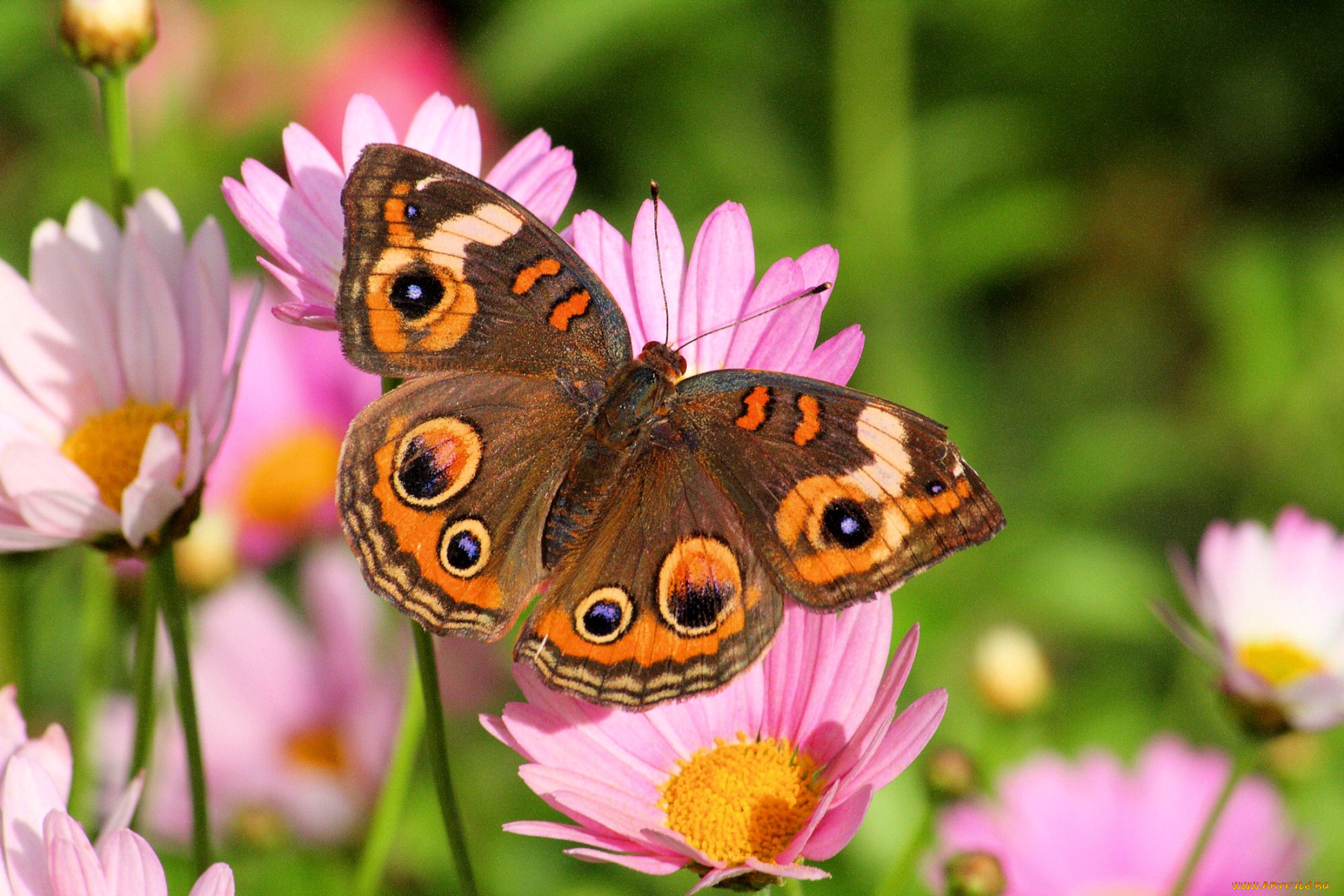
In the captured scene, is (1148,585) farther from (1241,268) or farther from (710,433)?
(710,433)

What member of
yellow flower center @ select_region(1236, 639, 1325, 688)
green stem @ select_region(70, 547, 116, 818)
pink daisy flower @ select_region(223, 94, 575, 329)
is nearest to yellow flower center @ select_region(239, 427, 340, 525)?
green stem @ select_region(70, 547, 116, 818)

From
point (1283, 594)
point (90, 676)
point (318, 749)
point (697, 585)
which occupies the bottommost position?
point (318, 749)

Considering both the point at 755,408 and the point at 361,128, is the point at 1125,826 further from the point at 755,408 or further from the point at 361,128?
the point at 361,128

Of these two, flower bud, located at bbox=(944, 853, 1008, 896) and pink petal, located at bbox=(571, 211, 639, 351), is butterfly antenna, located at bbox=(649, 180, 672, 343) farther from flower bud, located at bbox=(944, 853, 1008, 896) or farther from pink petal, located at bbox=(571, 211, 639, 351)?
flower bud, located at bbox=(944, 853, 1008, 896)

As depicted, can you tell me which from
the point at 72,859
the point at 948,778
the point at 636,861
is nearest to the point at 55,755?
the point at 72,859

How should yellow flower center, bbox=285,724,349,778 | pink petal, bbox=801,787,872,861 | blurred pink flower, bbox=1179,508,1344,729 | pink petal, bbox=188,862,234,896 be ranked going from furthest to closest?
yellow flower center, bbox=285,724,349,778, blurred pink flower, bbox=1179,508,1344,729, pink petal, bbox=801,787,872,861, pink petal, bbox=188,862,234,896

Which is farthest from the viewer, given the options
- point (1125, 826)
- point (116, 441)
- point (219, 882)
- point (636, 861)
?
point (1125, 826)

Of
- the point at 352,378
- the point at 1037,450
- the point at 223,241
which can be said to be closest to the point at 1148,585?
the point at 1037,450
